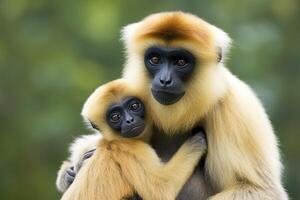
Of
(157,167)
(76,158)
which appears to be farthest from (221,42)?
(76,158)

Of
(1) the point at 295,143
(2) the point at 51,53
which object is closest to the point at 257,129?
(1) the point at 295,143

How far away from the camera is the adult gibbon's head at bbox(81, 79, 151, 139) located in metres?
12.4

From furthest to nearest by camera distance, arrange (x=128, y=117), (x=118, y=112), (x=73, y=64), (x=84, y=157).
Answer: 1. (x=73, y=64)
2. (x=84, y=157)
3. (x=118, y=112)
4. (x=128, y=117)

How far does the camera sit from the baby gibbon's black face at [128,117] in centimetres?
1240

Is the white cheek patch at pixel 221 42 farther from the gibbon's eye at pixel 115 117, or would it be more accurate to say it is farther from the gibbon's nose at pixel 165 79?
the gibbon's eye at pixel 115 117

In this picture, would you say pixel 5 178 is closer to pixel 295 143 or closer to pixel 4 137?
pixel 4 137

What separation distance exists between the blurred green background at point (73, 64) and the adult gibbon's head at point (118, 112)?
972cm

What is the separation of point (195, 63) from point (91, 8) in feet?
39.3

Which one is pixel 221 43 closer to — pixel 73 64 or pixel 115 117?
pixel 115 117

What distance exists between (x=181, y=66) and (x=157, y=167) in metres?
1.19

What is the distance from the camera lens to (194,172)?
12.4 metres

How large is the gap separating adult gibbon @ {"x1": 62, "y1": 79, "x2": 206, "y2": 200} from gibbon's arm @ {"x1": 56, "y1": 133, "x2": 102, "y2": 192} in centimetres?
62

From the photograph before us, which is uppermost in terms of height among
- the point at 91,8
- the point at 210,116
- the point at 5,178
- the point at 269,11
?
the point at 269,11

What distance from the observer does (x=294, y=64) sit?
24.1 metres
